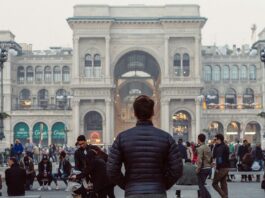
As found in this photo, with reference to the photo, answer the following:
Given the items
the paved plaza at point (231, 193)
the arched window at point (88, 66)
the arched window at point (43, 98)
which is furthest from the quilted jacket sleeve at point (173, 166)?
the arched window at point (43, 98)

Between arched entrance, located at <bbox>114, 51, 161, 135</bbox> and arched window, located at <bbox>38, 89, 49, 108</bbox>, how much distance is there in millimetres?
11368

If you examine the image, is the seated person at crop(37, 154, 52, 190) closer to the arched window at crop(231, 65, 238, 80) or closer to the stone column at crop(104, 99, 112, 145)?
the stone column at crop(104, 99, 112, 145)

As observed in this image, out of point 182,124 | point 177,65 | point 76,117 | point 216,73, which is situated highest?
point 216,73

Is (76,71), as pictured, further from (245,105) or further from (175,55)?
(245,105)

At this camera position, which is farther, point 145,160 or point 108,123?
point 108,123

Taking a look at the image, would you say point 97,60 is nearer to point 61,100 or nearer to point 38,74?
point 61,100

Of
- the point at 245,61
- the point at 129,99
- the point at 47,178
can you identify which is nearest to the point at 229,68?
the point at 245,61

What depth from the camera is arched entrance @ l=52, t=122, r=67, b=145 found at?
4390 inches

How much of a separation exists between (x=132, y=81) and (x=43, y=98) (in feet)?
55.0

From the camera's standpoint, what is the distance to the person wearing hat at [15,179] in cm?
2119

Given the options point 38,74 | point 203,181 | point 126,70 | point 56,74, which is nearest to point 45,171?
point 203,181

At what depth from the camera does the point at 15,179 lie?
21.2m

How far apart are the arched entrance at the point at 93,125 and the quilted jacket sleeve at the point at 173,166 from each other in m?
92.7

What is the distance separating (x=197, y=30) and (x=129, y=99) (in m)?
38.8
